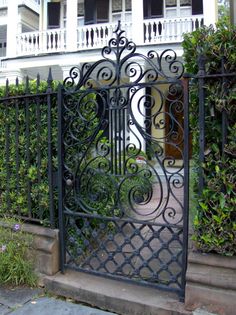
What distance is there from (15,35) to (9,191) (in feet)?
42.5

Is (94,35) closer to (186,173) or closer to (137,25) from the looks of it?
(137,25)

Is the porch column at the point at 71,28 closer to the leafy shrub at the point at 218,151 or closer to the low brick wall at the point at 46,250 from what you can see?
the low brick wall at the point at 46,250

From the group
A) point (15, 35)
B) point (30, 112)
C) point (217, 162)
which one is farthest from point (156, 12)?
point (217, 162)

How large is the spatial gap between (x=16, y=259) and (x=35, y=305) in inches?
20.9

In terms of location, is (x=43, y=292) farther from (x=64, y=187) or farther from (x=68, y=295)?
(x=64, y=187)

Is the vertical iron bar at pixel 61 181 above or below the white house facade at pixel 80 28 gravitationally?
below

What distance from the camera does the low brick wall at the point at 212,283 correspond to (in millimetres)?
2648

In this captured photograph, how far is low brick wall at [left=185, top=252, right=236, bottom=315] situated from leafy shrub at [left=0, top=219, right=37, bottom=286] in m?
1.58

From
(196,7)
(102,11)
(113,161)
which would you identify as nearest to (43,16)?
(102,11)

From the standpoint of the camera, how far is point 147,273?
345 cm

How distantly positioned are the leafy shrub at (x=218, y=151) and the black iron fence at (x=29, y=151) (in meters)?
1.59

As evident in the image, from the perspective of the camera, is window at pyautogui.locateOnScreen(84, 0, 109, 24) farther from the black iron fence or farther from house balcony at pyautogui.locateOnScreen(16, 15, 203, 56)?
the black iron fence

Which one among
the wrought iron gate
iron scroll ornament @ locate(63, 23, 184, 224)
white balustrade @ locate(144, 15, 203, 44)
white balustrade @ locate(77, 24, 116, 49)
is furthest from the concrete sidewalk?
white balustrade @ locate(77, 24, 116, 49)

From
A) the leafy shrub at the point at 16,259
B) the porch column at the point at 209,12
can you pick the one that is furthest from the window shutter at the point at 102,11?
the leafy shrub at the point at 16,259
